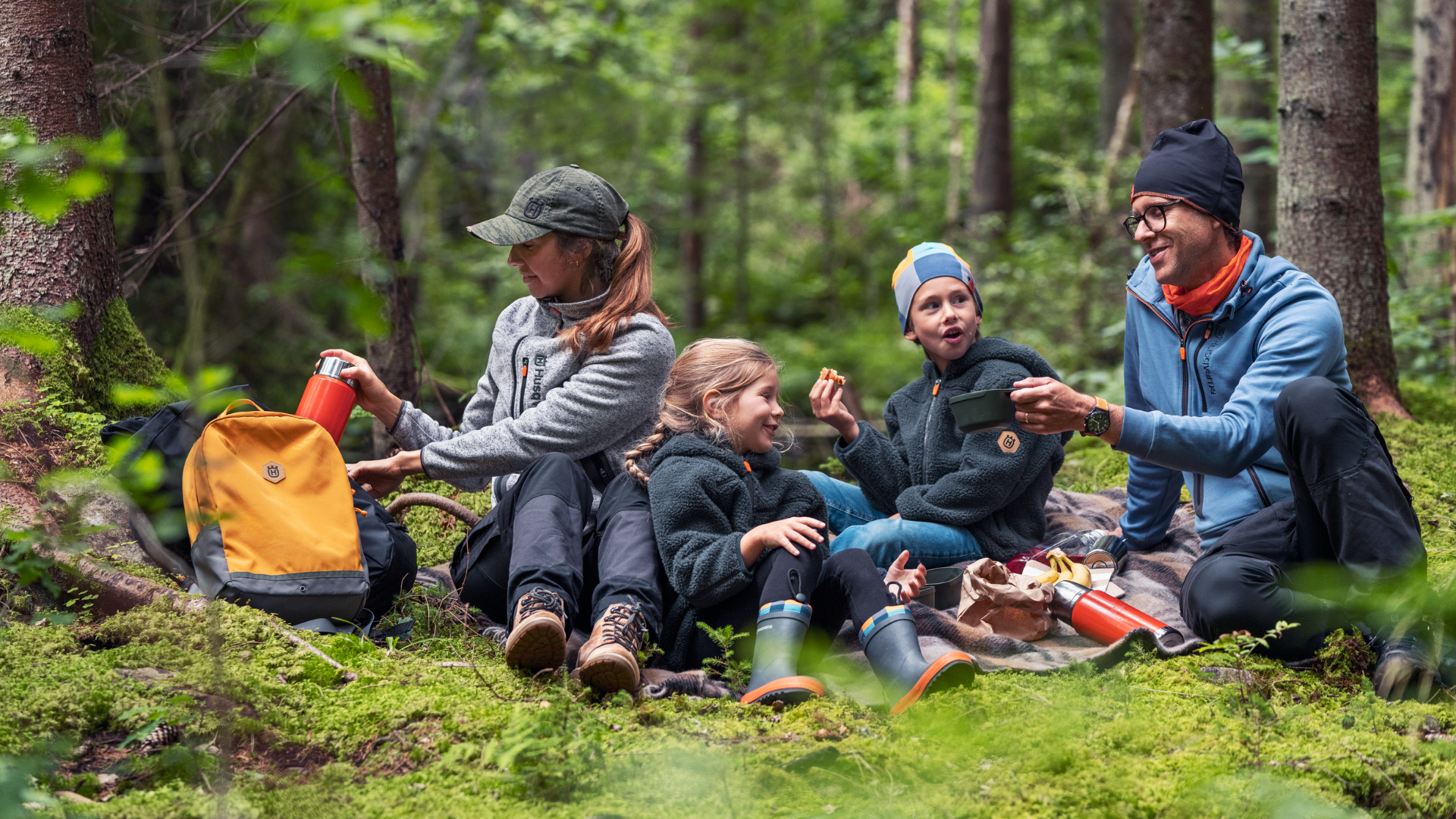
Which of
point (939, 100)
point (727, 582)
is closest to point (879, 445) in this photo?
point (727, 582)

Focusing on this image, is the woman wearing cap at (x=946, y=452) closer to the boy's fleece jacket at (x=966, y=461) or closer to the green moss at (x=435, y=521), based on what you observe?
the boy's fleece jacket at (x=966, y=461)

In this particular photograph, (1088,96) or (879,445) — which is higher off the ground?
(1088,96)

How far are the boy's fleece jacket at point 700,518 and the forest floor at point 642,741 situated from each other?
0.35 meters

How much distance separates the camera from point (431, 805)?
6.50 feet

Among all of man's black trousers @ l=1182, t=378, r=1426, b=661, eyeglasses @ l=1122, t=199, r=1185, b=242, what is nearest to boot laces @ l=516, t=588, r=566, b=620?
man's black trousers @ l=1182, t=378, r=1426, b=661

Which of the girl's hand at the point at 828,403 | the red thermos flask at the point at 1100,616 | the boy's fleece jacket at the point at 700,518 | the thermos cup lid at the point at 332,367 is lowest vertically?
the red thermos flask at the point at 1100,616

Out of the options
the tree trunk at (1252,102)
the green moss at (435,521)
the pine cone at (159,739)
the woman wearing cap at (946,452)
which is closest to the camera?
the pine cone at (159,739)

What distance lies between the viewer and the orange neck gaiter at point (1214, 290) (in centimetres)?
314

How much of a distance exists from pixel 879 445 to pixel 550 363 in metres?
1.25

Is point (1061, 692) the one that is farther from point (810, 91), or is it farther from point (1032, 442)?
point (810, 91)

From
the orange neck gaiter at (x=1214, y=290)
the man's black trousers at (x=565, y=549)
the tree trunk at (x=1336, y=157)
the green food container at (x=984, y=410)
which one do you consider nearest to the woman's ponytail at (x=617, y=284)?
the man's black trousers at (x=565, y=549)

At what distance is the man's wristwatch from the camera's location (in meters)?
2.84

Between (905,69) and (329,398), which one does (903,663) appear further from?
(905,69)

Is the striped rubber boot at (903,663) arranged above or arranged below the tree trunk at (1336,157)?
below
